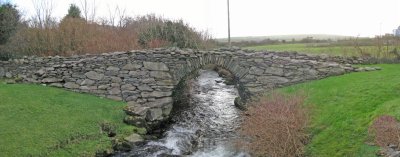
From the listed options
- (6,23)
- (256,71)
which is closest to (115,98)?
(256,71)

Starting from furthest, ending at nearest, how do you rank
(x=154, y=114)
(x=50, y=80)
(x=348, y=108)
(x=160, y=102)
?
(x=160, y=102)
(x=50, y=80)
(x=154, y=114)
(x=348, y=108)

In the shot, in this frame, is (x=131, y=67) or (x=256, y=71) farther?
(x=131, y=67)

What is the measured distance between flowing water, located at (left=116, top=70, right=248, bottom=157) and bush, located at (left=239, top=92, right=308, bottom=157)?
3.44 feet

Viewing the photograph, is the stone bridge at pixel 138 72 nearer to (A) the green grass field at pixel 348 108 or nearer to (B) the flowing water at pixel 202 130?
(B) the flowing water at pixel 202 130

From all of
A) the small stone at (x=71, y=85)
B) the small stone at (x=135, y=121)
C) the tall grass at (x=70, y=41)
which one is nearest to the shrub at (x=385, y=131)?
the small stone at (x=135, y=121)

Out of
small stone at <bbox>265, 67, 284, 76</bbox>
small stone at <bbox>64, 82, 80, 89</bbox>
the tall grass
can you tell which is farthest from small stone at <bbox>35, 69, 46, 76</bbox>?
small stone at <bbox>265, 67, 284, 76</bbox>

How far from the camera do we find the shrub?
7.95 meters

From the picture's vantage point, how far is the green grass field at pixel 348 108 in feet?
30.1

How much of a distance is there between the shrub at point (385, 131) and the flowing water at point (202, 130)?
4.18 meters

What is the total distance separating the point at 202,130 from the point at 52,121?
5.64m

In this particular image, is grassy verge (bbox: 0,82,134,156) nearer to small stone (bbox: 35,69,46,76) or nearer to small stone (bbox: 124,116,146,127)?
small stone (bbox: 124,116,146,127)

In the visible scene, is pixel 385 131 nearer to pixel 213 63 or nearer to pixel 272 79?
pixel 272 79

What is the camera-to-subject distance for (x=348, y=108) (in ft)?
35.6

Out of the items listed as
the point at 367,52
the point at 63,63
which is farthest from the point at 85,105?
the point at 367,52
